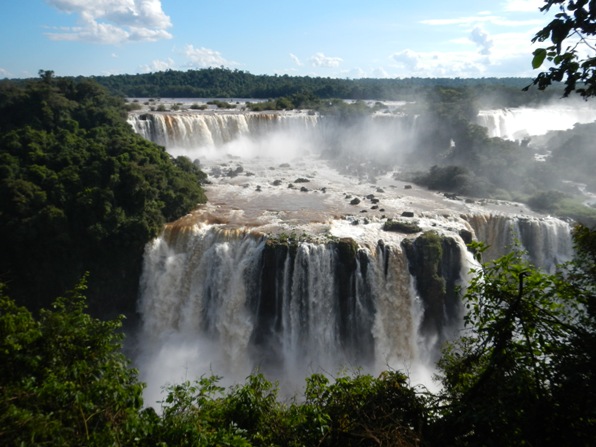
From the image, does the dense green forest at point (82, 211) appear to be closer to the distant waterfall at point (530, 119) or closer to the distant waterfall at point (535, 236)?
the distant waterfall at point (535, 236)

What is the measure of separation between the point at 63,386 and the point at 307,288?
11359mm

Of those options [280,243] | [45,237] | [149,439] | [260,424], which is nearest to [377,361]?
[280,243]

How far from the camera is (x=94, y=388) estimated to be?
18.0 feet

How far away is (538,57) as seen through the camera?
11.5 ft

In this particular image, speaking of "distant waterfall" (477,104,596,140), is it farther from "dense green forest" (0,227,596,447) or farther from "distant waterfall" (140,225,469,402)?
"dense green forest" (0,227,596,447)

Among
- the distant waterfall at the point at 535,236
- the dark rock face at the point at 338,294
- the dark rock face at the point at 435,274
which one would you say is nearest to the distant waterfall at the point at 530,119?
the distant waterfall at the point at 535,236

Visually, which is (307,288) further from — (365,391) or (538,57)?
(538,57)

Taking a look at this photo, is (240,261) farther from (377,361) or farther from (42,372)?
(42,372)

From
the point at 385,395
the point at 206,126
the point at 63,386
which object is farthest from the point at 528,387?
the point at 206,126

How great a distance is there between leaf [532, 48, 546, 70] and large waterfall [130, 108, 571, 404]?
12.3 m

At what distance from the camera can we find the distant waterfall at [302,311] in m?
15.9

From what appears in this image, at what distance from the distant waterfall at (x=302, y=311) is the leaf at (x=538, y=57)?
12636 millimetres

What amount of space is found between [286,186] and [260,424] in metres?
19.1

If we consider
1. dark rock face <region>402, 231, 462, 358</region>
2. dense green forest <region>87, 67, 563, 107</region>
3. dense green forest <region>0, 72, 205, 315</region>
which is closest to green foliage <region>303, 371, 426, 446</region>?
dark rock face <region>402, 231, 462, 358</region>
